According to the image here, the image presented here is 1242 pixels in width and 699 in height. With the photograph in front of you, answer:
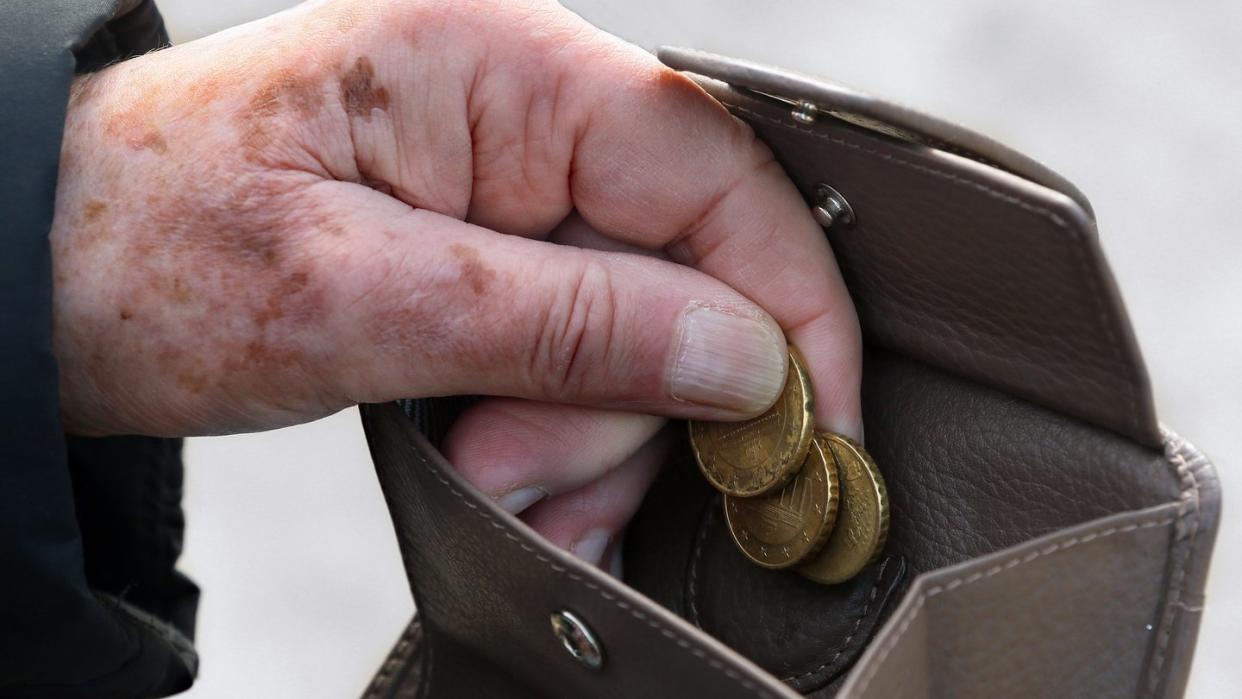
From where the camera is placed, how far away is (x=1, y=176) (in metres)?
1.04

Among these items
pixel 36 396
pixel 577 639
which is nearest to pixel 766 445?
pixel 577 639

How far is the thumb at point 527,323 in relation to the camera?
1.07 m

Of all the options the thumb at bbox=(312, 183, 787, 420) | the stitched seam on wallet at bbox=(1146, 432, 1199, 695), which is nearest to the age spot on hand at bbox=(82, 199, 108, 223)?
the thumb at bbox=(312, 183, 787, 420)

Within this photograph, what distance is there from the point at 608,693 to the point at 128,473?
0.71 metres

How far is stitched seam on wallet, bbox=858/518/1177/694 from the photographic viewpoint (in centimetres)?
85

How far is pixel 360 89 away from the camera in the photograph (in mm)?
1110

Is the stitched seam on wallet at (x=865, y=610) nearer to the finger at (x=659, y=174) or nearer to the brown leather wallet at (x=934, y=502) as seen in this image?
the brown leather wallet at (x=934, y=502)

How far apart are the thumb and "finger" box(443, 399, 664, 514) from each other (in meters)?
0.04

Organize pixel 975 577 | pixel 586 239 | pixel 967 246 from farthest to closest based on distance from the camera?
pixel 586 239
pixel 967 246
pixel 975 577

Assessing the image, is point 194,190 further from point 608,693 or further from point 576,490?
point 608,693

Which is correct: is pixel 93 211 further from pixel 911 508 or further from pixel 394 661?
pixel 911 508

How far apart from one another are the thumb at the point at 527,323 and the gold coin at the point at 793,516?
3.1 inches

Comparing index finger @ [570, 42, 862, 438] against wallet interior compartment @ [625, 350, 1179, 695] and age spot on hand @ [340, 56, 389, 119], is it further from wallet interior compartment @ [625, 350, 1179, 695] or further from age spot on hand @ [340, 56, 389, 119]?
age spot on hand @ [340, 56, 389, 119]

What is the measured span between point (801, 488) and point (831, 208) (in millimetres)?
265
